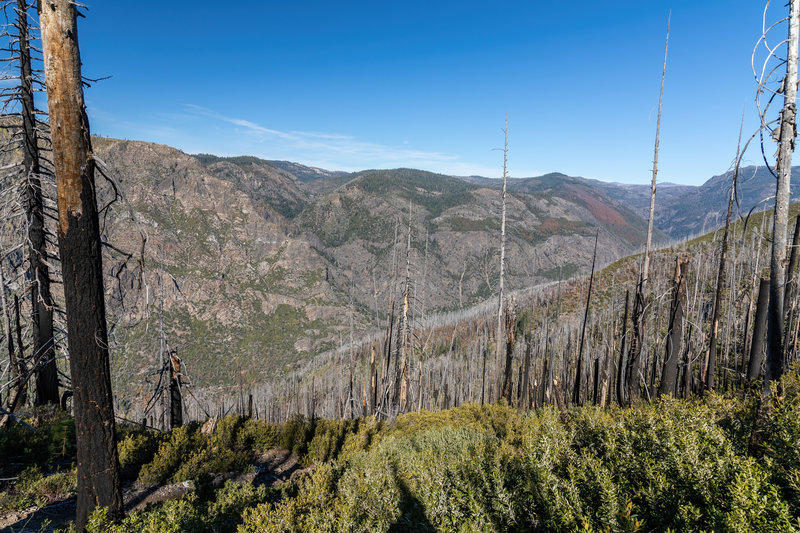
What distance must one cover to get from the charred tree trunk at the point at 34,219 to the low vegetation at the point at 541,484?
214 cm

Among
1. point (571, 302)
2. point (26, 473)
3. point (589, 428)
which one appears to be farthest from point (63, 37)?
point (571, 302)

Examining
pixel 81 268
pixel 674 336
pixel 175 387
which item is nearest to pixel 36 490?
pixel 81 268

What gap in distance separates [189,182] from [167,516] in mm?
204681

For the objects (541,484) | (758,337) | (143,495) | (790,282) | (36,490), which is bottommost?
(143,495)

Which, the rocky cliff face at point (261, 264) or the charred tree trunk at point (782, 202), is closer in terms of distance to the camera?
the charred tree trunk at point (782, 202)

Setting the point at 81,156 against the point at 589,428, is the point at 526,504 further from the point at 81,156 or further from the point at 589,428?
the point at 81,156

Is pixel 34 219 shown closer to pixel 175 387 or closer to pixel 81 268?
pixel 175 387

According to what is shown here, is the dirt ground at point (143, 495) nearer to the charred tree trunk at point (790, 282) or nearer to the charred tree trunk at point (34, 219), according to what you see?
the charred tree trunk at point (34, 219)

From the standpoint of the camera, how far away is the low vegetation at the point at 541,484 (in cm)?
337

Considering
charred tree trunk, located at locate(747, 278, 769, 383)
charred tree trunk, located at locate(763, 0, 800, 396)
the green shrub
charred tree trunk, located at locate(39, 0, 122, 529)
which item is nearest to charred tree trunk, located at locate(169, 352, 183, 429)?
the green shrub

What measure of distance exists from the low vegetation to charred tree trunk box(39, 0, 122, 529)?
1.77 ft

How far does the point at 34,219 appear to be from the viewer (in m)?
8.21

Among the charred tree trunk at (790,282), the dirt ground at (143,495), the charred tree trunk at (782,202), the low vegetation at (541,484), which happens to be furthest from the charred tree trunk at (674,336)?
the dirt ground at (143,495)

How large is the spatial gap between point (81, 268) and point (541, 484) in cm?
591
